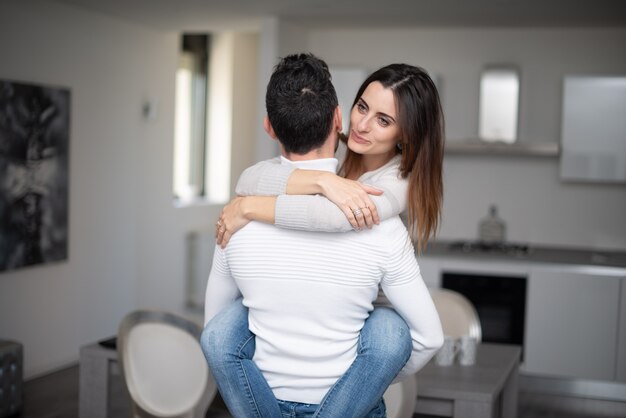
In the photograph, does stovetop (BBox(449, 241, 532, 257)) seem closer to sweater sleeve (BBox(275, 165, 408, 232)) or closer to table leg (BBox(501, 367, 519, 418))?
table leg (BBox(501, 367, 519, 418))

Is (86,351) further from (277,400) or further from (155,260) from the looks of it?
(155,260)

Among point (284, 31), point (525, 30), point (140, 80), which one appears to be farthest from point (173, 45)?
point (525, 30)

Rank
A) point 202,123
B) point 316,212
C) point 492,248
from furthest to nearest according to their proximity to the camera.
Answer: point 202,123 → point 492,248 → point 316,212

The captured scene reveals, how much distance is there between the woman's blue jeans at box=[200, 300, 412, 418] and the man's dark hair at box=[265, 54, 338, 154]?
411 millimetres

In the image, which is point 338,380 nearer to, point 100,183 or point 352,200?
point 352,200

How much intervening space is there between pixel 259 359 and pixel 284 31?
14.2 ft

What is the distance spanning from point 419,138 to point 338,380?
1.77 ft

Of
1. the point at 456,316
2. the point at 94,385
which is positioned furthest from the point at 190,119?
the point at 94,385

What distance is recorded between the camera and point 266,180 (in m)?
1.71

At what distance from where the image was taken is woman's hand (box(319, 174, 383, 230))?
5.11 feet

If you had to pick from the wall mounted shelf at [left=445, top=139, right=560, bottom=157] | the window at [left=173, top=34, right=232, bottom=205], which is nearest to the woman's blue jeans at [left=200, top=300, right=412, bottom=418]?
the wall mounted shelf at [left=445, top=139, right=560, bottom=157]

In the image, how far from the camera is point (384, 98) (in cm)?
174

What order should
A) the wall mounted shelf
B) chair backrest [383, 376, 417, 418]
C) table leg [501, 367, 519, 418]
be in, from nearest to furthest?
chair backrest [383, 376, 417, 418]
table leg [501, 367, 519, 418]
the wall mounted shelf

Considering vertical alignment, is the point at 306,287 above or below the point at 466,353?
above
